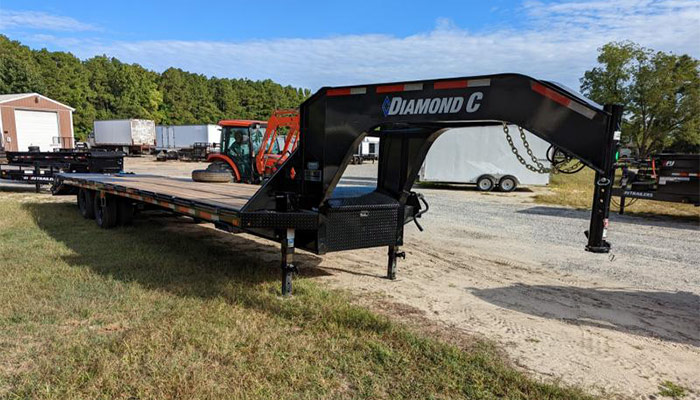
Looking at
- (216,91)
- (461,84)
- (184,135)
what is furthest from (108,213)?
(216,91)

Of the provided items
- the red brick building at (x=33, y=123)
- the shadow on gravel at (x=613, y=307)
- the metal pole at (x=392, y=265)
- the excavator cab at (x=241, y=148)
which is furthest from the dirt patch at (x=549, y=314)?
the red brick building at (x=33, y=123)

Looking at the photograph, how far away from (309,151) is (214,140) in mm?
36420

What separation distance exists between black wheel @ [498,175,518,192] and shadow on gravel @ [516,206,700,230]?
4625mm

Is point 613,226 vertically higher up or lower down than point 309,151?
lower down

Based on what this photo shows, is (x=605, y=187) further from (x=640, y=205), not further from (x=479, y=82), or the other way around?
(x=640, y=205)

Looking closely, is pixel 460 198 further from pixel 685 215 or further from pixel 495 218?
pixel 685 215

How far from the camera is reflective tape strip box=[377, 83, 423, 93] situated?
396 centimetres

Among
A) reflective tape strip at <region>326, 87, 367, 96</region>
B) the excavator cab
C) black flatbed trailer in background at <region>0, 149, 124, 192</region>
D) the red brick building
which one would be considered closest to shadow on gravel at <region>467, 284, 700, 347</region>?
reflective tape strip at <region>326, 87, 367, 96</region>

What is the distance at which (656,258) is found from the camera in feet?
23.2

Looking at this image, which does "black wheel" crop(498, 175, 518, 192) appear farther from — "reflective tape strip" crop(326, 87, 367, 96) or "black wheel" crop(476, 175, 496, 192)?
"reflective tape strip" crop(326, 87, 367, 96)

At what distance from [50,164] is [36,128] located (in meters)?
24.4

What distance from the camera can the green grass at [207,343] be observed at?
9.86ft

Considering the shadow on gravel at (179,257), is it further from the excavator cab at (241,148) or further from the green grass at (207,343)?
the excavator cab at (241,148)

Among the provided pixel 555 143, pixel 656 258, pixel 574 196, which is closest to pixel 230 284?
pixel 555 143
